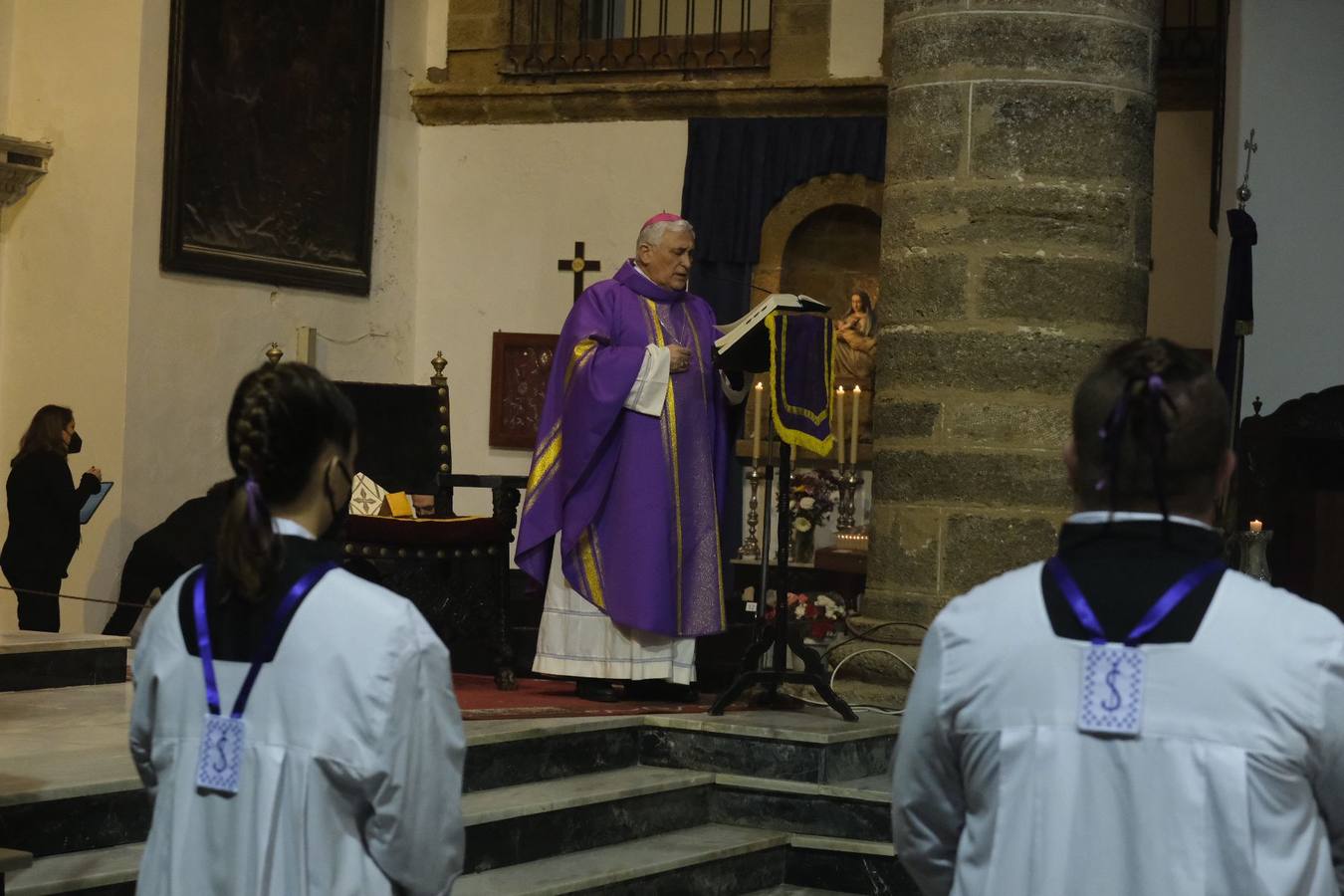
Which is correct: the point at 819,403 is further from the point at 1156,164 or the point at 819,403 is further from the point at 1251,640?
the point at 1156,164

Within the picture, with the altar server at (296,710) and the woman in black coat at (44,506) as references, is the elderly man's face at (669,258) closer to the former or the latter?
the woman in black coat at (44,506)

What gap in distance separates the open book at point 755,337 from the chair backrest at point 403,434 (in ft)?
5.79

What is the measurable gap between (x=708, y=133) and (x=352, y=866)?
8321 mm

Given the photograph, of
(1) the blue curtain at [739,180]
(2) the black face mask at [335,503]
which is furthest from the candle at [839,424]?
(2) the black face mask at [335,503]

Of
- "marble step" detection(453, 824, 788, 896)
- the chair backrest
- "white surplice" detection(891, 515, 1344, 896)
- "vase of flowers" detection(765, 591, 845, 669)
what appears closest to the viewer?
"white surplice" detection(891, 515, 1344, 896)

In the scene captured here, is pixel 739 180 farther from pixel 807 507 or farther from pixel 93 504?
pixel 93 504

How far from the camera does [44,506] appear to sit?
8.17m

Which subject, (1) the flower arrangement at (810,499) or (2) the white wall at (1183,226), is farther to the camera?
(2) the white wall at (1183,226)

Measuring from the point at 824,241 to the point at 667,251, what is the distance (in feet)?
14.5

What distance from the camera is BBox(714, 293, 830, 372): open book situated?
217 inches

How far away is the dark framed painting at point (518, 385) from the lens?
34.7 ft

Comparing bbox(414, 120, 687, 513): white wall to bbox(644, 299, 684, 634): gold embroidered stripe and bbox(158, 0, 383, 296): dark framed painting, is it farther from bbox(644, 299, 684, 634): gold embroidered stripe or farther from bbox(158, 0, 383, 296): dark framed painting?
bbox(644, 299, 684, 634): gold embroidered stripe

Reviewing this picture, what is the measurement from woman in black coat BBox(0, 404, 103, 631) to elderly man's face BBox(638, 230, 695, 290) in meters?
3.45

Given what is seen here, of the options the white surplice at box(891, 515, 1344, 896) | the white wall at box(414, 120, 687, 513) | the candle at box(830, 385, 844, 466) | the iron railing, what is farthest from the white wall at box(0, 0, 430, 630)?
the white surplice at box(891, 515, 1344, 896)
